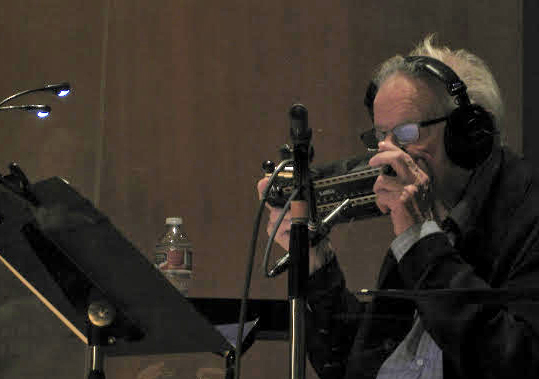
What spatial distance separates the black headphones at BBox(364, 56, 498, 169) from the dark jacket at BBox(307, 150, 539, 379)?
59mm

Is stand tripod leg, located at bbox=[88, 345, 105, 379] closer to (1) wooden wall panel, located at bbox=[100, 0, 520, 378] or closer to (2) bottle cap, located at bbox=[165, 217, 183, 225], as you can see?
(2) bottle cap, located at bbox=[165, 217, 183, 225]

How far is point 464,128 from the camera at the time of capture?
1501mm

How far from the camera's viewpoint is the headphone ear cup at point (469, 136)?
148 centimetres

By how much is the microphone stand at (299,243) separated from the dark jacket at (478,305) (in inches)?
8.8

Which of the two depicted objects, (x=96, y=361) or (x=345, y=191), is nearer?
(x=96, y=361)

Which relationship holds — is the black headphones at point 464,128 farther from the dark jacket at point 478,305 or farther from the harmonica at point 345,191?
the harmonica at point 345,191

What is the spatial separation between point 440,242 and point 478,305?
0.15m

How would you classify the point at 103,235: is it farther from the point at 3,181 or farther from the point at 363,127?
the point at 363,127

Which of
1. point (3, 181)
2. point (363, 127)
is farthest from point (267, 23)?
point (3, 181)

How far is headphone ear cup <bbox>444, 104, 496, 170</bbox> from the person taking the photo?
4.87 feet

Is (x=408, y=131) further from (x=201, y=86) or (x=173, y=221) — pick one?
(x=201, y=86)

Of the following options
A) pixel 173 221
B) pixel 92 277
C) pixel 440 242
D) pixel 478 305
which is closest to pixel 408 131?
pixel 440 242

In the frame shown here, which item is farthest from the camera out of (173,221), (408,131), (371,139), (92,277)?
(173,221)

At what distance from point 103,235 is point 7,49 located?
212cm
